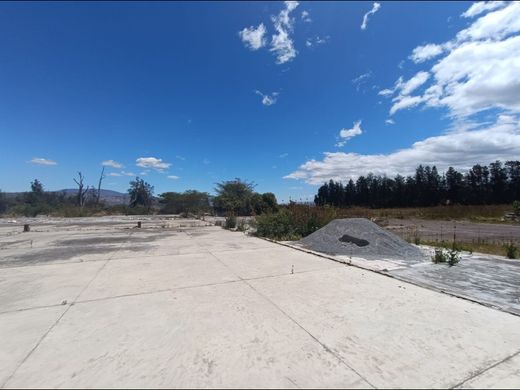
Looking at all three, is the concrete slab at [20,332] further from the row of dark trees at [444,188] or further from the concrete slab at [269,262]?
the row of dark trees at [444,188]

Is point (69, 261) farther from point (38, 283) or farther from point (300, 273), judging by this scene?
point (300, 273)

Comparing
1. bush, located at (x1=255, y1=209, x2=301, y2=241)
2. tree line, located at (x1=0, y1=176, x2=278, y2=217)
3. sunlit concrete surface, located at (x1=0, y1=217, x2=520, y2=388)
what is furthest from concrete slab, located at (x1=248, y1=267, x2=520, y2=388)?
tree line, located at (x1=0, y1=176, x2=278, y2=217)

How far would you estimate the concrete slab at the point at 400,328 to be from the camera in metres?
2.39

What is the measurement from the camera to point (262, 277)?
17.2 ft

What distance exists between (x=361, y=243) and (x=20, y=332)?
291 inches

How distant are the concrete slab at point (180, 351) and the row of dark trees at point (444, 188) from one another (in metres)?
38.0

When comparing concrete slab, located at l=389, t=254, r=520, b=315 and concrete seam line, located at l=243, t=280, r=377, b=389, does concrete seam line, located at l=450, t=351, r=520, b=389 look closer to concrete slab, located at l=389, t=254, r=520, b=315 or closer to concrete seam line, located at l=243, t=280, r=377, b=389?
concrete seam line, located at l=243, t=280, r=377, b=389

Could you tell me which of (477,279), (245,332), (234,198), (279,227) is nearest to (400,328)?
(245,332)

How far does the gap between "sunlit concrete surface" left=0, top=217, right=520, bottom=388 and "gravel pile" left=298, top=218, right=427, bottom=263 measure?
2235 millimetres

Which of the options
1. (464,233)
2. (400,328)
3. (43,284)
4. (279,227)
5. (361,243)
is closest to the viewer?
(400,328)

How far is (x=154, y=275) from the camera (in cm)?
535

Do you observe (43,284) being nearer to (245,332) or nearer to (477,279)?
(245,332)

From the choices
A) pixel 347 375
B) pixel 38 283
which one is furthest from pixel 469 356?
pixel 38 283

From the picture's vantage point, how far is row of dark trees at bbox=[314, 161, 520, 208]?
47.3m
